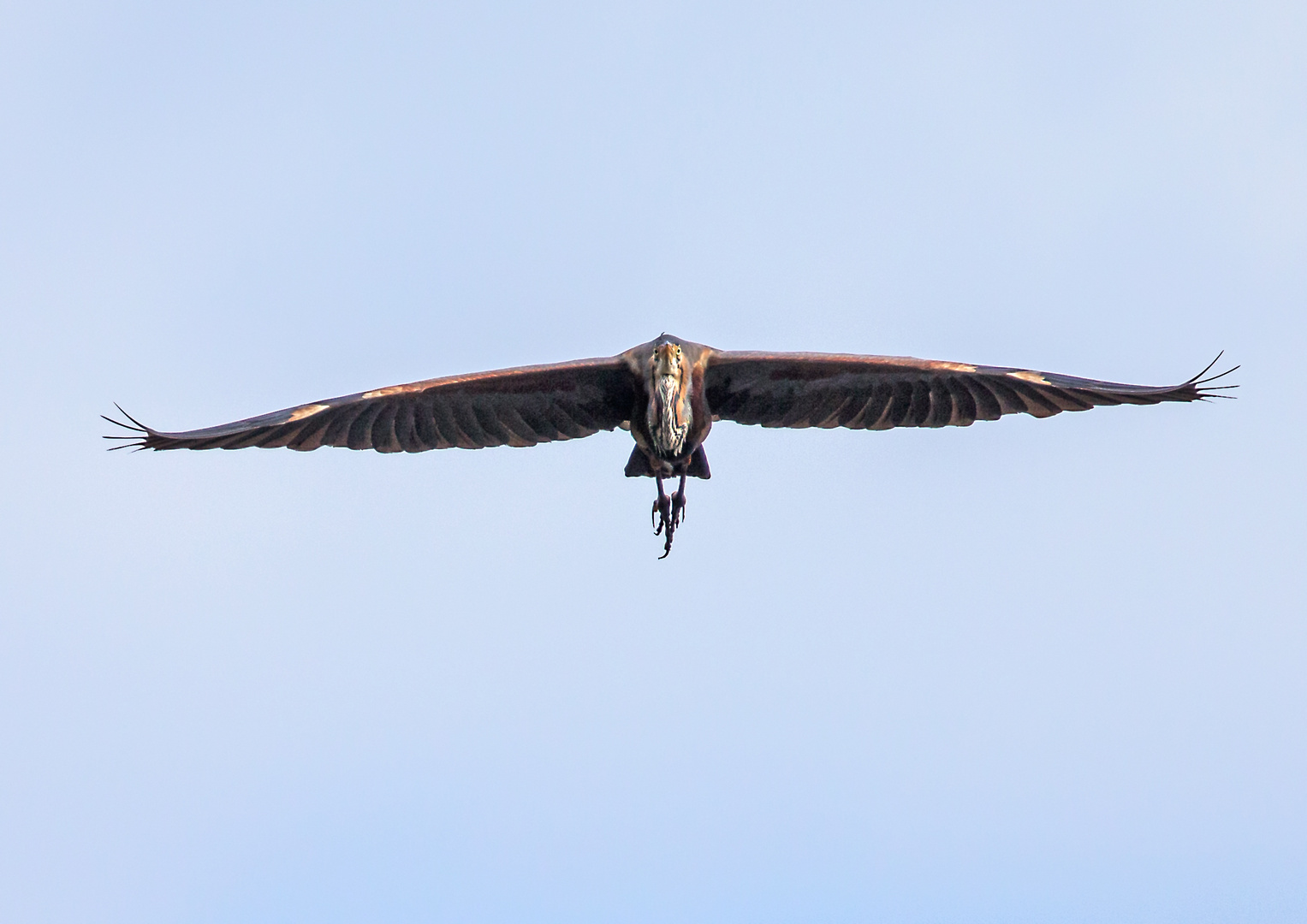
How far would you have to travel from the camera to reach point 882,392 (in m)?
18.5

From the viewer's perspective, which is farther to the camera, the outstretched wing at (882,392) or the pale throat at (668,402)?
the outstretched wing at (882,392)

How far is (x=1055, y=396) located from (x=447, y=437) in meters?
6.35

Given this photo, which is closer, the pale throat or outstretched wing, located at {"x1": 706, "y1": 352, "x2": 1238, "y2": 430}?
the pale throat

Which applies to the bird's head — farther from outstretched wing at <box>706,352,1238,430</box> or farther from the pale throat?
outstretched wing at <box>706,352,1238,430</box>

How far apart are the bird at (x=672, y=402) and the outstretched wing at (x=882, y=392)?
0.04 ft

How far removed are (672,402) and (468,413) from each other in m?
2.47

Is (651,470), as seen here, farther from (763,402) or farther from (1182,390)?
Result: (1182,390)

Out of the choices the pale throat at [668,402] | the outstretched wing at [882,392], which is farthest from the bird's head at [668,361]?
the outstretched wing at [882,392]

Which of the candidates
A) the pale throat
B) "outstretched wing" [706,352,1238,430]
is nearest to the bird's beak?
the pale throat

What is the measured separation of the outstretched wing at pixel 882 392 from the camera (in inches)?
702

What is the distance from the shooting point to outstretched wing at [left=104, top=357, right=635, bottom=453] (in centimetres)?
1762

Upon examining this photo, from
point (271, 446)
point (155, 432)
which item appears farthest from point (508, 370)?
point (155, 432)

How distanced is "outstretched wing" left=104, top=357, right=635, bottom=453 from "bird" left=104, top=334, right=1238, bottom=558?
1cm

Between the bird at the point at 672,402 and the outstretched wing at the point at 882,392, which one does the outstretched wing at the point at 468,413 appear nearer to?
the bird at the point at 672,402
